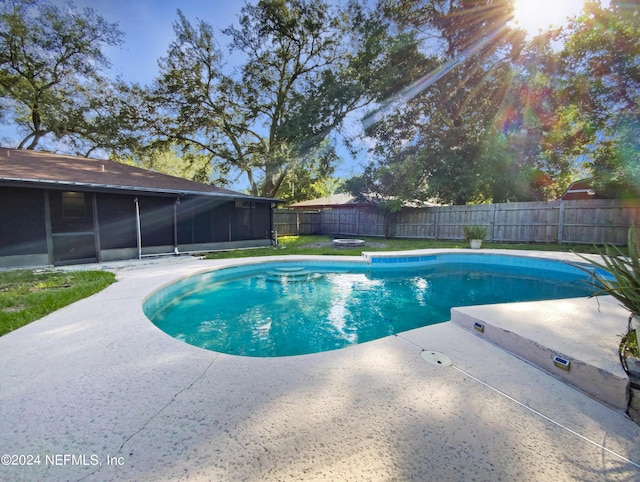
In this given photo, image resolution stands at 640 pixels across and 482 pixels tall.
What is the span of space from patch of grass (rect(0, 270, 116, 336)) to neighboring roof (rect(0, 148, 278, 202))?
2197mm

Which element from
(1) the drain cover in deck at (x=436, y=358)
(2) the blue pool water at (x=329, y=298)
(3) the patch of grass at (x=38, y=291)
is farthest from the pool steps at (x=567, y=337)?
(3) the patch of grass at (x=38, y=291)

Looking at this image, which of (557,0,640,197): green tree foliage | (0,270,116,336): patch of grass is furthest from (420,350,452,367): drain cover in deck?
(557,0,640,197): green tree foliage

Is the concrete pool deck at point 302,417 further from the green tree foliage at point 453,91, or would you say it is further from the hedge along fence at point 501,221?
the green tree foliage at point 453,91

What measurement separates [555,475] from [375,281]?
5.62 metres

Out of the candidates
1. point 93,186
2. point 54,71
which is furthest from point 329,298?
point 54,71

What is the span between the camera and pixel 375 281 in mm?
6883

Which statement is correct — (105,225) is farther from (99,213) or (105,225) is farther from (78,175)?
(78,175)

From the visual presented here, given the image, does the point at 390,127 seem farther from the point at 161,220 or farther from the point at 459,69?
the point at 161,220

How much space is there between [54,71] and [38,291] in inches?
592

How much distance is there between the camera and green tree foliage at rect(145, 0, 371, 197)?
14062mm

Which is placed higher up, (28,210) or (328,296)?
(28,210)

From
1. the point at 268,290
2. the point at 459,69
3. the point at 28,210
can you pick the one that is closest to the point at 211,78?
the point at 28,210

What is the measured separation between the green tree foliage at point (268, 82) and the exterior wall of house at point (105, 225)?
6035mm

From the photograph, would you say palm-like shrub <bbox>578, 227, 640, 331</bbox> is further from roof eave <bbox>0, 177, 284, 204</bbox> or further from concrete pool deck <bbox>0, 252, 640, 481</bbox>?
roof eave <bbox>0, 177, 284, 204</bbox>
